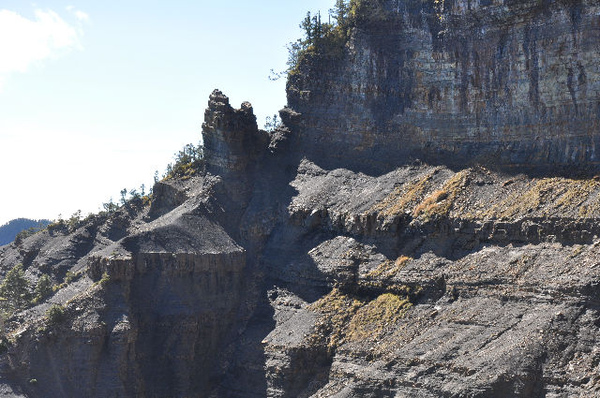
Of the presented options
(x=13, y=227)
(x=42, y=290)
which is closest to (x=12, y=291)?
(x=42, y=290)

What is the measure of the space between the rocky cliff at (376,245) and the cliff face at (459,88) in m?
0.16

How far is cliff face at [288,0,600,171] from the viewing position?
218 ft

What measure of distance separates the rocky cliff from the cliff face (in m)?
0.16

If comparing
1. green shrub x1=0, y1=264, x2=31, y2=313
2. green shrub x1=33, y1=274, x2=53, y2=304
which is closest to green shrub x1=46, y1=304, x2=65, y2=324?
green shrub x1=33, y1=274, x2=53, y2=304

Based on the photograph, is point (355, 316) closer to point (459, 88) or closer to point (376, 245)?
point (376, 245)

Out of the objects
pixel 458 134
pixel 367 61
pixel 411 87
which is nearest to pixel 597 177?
pixel 458 134

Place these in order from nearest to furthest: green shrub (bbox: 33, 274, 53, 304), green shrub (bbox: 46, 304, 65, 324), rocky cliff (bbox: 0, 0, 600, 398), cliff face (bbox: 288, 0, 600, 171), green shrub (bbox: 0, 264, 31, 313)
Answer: rocky cliff (bbox: 0, 0, 600, 398), cliff face (bbox: 288, 0, 600, 171), green shrub (bbox: 46, 304, 65, 324), green shrub (bbox: 33, 274, 53, 304), green shrub (bbox: 0, 264, 31, 313)

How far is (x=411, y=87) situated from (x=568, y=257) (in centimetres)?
2560

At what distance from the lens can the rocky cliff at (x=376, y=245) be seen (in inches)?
2269

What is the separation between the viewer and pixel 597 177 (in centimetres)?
6194

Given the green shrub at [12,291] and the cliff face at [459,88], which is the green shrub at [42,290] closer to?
the green shrub at [12,291]

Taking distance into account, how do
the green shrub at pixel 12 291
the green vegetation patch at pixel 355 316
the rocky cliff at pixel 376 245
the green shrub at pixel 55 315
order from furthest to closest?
the green shrub at pixel 12 291 < the green shrub at pixel 55 315 < the green vegetation patch at pixel 355 316 < the rocky cliff at pixel 376 245

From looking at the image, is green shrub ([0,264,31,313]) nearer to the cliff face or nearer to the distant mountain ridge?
the cliff face

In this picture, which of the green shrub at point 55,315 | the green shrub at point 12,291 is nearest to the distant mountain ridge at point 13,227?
the green shrub at point 12,291
